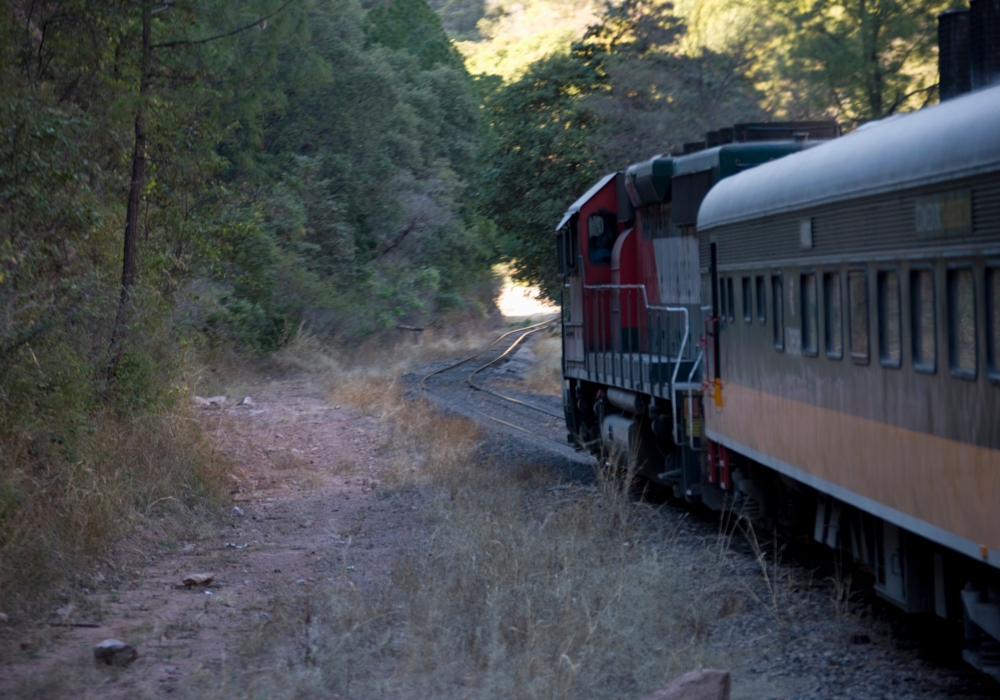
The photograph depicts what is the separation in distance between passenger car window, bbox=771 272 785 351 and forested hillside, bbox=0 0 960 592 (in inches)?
235

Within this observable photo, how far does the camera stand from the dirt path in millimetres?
6414

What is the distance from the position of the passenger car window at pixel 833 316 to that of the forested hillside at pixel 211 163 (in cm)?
617

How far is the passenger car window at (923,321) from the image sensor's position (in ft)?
16.8

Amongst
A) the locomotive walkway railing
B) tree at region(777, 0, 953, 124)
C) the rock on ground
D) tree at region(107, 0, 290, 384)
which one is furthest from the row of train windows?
tree at region(107, 0, 290, 384)

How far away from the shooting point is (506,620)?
22.2 ft

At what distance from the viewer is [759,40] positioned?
56.8 feet

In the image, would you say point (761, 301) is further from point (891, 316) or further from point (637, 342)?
point (637, 342)

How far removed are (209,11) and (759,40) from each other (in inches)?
374

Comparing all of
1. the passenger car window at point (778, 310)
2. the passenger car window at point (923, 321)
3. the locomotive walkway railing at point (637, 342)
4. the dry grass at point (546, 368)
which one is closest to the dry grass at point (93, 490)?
the locomotive walkway railing at point (637, 342)

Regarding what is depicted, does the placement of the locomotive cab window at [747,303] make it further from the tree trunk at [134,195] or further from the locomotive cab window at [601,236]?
the tree trunk at [134,195]

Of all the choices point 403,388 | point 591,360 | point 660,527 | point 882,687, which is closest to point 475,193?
point 403,388

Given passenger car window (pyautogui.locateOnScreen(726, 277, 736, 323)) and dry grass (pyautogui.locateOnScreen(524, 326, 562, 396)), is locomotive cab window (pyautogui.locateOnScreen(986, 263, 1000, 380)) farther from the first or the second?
dry grass (pyautogui.locateOnScreen(524, 326, 562, 396))

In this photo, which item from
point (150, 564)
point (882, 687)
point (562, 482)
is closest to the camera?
point (882, 687)

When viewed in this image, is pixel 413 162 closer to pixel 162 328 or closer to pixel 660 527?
pixel 162 328
